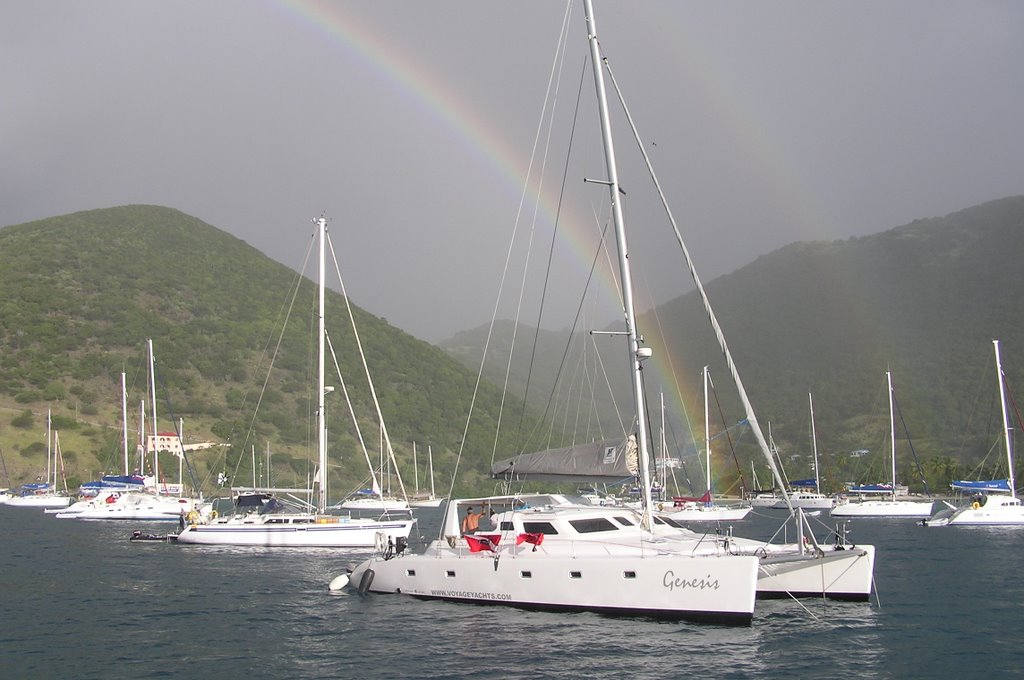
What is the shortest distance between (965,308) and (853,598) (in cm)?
17868

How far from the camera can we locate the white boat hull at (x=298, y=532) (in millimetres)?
44562

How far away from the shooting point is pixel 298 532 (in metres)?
45.3

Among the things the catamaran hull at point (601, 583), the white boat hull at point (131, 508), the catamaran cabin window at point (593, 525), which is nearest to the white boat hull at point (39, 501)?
the white boat hull at point (131, 508)

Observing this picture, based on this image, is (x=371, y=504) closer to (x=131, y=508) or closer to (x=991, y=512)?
(x=131, y=508)

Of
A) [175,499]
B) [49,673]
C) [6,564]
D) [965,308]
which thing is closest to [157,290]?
[175,499]

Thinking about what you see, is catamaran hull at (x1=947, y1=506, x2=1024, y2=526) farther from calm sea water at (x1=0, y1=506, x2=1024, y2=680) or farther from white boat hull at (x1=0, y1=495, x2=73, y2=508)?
white boat hull at (x1=0, y1=495, x2=73, y2=508)

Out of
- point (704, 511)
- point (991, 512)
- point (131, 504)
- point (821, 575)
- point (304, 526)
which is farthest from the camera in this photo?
point (131, 504)

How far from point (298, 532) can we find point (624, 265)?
2649 centimetres

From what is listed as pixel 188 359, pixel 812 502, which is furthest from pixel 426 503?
pixel 188 359

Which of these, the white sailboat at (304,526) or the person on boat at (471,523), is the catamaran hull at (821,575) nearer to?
the person on boat at (471,523)

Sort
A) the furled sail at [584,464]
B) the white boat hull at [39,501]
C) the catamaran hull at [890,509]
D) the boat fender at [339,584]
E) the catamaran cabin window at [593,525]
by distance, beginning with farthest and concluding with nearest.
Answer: the white boat hull at [39,501] → the catamaran hull at [890,509] → the boat fender at [339,584] → the furled sail at [584,464] → the catamaran cabin window at [593,525]

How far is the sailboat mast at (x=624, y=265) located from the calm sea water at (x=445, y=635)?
447cm

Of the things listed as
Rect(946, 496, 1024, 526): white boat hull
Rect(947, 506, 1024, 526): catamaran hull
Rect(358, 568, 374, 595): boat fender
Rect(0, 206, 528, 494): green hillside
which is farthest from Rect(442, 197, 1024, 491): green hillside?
Rect(358, 568, 374, 595): boat fender

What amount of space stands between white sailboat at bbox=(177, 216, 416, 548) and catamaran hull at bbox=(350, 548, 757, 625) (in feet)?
57.7
